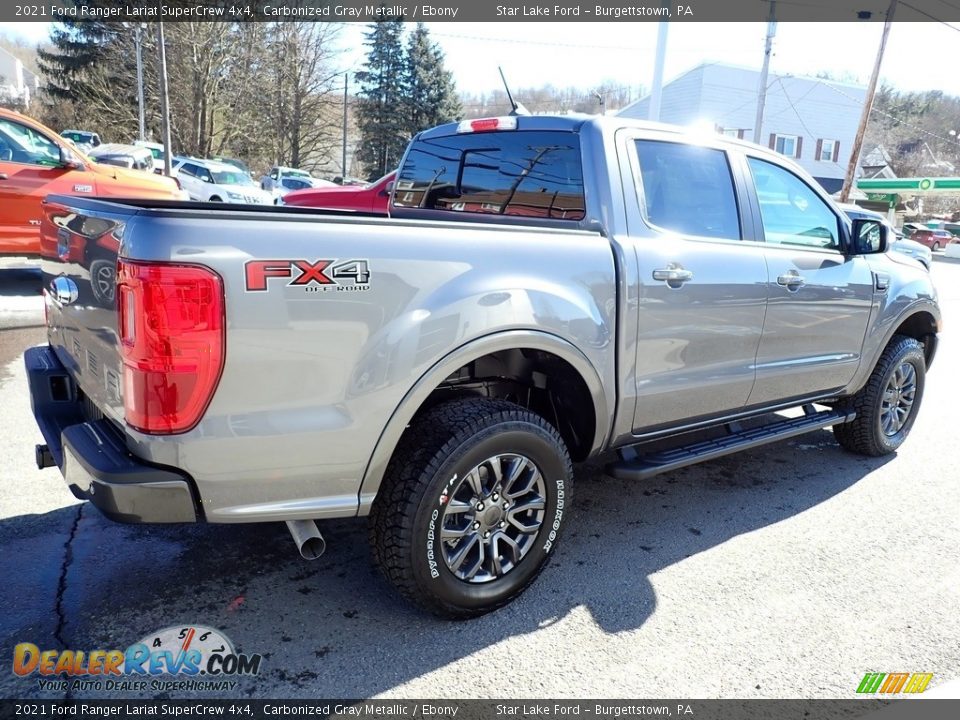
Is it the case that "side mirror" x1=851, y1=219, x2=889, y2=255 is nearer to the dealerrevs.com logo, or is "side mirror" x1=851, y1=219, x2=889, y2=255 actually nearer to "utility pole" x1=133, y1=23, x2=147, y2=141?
the dealerrevs.com logo

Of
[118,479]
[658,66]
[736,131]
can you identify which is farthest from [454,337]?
[736,131]

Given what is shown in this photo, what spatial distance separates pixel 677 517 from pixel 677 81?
3730cm

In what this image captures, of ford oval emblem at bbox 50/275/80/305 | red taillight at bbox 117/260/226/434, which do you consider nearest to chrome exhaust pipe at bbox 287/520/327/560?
red taillight at bbox 117/260/226/434

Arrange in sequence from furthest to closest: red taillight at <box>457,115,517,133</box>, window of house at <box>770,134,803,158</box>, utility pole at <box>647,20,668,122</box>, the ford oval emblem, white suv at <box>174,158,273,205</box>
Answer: window of house at <box>770,134,803,158</box> → white suv at <box>174,158,273,205</box> → utility pole at <box>647,20,668,122</box> → red taillight at <box>457,115,517,133</box> → the ford oval emblem

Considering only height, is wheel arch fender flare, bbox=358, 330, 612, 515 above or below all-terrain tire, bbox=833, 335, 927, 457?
above

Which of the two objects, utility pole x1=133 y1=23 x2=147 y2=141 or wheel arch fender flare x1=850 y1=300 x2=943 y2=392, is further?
utility pole x1=133 y1=23 x2=147 y2=141

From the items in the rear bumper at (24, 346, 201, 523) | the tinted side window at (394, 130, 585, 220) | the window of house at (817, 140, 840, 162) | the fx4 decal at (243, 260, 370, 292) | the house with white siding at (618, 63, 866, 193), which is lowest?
the rear bumper at (24, 346, 201, 523)

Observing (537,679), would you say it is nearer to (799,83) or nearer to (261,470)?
(261,470)

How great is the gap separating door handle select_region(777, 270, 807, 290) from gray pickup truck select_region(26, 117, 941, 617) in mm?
15

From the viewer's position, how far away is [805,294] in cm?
399

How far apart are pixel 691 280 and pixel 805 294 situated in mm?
1042

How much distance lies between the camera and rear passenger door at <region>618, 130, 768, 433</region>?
325cm

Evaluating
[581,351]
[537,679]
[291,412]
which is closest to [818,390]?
[581,351]

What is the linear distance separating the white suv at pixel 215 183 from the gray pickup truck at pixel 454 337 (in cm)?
1755
